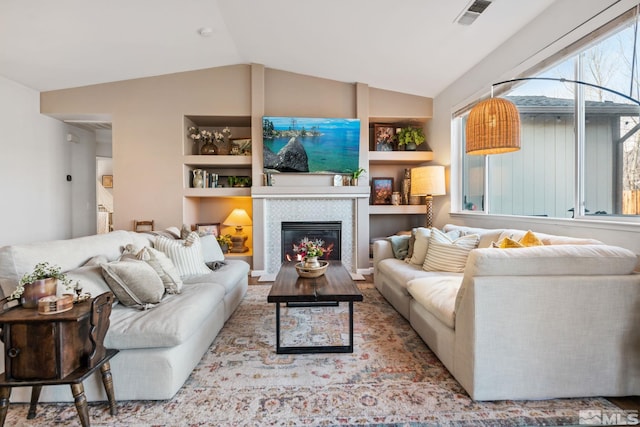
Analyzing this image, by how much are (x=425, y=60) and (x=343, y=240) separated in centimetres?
275

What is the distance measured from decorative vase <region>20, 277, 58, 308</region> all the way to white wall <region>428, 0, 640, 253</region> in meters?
3.45

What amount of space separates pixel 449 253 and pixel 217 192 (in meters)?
3.48

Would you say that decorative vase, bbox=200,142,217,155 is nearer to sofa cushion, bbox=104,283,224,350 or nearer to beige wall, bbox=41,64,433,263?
beige wall, bbox=41,64,433,263

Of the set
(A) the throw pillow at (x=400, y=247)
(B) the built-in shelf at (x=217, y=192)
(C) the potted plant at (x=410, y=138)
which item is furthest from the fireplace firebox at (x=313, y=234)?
(C) the potted plant at (x=410, y=138)

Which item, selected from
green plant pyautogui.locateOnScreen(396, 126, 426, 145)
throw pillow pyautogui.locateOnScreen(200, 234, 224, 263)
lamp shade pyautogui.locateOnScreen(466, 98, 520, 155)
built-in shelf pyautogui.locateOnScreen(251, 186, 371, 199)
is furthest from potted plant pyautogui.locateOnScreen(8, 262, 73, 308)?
green plant pyautogui.locateOnScreen(396, 126, 426, 145)

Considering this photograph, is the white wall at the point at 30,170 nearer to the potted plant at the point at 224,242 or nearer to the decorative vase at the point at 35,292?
the potted plant at the point at 224,242

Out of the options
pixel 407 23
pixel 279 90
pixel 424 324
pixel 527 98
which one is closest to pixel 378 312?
pixel 424 324

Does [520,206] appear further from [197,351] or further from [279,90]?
[279,90]

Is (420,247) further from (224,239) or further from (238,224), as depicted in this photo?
(224,239)

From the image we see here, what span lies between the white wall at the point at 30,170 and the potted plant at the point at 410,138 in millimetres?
5461

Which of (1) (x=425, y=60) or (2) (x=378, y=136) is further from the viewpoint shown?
(2) (x=378, y=136)

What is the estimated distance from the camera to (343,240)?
4887mm

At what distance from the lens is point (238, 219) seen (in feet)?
16.7

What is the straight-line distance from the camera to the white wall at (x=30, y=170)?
3.89m
